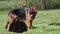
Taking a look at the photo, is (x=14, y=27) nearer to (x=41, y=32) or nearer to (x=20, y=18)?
(x=20, y=18)

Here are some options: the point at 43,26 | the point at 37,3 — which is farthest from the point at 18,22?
the point at 37,3

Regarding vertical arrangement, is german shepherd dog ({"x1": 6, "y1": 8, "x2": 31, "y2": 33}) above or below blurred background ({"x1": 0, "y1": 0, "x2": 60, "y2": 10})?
above

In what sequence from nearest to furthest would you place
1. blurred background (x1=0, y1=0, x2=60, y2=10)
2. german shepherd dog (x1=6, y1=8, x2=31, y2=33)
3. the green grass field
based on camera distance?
german shepherd dog (x1=6, y1=8, x2=31, y2=33) < the green grass field < blurred background (x1=0, y1=0, x2=60, y2=10)

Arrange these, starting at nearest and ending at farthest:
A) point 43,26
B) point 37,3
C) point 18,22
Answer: point 18,22
point 43,26
point 37,3

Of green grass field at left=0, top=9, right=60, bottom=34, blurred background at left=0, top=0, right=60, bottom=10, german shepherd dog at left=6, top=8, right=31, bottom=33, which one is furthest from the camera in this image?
blurred background at left=0, top=0, right=60, bottom=10

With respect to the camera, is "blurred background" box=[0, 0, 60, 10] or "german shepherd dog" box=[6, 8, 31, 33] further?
"blurred background" box=[0, 0, 60, 10]

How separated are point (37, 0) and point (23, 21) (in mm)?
18604

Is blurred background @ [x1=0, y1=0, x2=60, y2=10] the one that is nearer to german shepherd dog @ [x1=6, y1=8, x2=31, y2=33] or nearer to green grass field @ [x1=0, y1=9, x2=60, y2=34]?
green grass field @ [x1=0, y1=9, x2=60, y2=34]

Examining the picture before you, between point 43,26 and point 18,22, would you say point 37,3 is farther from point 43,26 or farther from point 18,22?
point 18,22

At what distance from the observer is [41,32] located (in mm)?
8117

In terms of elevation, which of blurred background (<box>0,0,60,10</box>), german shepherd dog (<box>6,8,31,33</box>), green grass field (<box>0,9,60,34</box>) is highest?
german shepherd dog (<box>6,8,31,33</box>)

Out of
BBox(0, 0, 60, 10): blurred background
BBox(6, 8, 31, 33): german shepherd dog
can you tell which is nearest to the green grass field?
BBox(6, 8, 31, 33): german shepherd dog

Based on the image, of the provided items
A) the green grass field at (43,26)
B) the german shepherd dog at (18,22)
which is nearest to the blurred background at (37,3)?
the green grass field at (43,26)

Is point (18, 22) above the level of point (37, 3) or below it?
above
